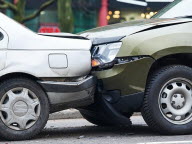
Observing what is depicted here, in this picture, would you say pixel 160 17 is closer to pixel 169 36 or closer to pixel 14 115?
pixel 169 36

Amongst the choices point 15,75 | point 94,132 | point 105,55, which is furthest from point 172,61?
point 15,75

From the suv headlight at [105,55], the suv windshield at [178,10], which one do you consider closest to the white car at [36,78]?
the suv headlight at [105,55]

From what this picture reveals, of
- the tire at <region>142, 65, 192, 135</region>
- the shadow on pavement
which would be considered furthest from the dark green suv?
the shadow on pavement

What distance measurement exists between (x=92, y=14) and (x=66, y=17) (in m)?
9.58

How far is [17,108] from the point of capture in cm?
564

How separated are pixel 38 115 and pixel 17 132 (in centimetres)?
27

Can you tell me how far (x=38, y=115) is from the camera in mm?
5730

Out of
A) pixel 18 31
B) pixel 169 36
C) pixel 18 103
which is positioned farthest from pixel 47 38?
pixel 169 36

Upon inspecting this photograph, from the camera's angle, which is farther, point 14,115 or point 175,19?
point 175,19

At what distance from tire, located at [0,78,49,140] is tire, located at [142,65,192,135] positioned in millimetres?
1118

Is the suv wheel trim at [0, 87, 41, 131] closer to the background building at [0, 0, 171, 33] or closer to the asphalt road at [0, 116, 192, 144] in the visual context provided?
the asphalt road at [0, 116, 192, 144]

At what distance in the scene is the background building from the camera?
3133cm

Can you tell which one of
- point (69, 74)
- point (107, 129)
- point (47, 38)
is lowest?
point (107, 129)

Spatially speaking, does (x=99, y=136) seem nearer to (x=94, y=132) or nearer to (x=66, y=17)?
(x=94, y=132)
